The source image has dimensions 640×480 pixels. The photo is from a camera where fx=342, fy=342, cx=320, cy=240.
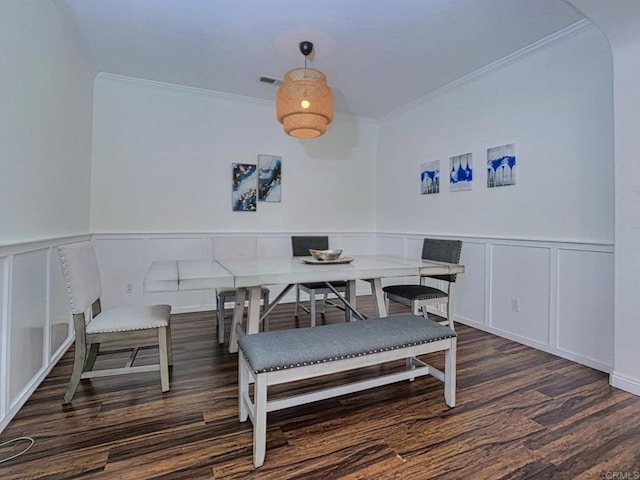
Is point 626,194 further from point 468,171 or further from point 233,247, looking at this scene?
point 233,247

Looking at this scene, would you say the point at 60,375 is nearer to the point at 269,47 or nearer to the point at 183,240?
the point at 183,240

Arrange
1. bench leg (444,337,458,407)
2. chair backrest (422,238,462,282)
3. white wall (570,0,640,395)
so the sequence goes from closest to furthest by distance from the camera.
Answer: bench leg (444,337,458,407), white wall (570,0,640,395), chair backrest (422,238,462,282)

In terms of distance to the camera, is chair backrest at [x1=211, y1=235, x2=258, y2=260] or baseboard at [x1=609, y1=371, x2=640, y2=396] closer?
baseboard at [x1=609, y1=371, x2=640, y2=396]

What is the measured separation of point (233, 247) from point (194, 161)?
1.24 meters

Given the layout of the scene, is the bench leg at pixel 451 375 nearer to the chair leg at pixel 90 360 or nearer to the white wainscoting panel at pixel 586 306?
the white wainscoting panel at pixel 586 306

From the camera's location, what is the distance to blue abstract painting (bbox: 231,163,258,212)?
4219 millimetres

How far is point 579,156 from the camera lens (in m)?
2.66

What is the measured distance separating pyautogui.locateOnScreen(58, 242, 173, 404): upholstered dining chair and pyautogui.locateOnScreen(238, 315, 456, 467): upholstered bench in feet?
2.19

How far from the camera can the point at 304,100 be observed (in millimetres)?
2402

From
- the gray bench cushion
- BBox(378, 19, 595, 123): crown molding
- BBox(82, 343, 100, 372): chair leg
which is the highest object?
BBox(378, 19, 595, 123): crown molding

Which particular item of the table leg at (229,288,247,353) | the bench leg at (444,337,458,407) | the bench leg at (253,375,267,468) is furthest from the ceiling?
the bench leg at (253,375,267,468)

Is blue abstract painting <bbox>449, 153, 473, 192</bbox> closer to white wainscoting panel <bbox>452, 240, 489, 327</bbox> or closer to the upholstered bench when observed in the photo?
white wainscoting panel <bbox>452, 240, 489, 327</bbox>

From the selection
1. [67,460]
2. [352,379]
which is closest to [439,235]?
[352,379]

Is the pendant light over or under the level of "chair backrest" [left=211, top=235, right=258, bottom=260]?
over
